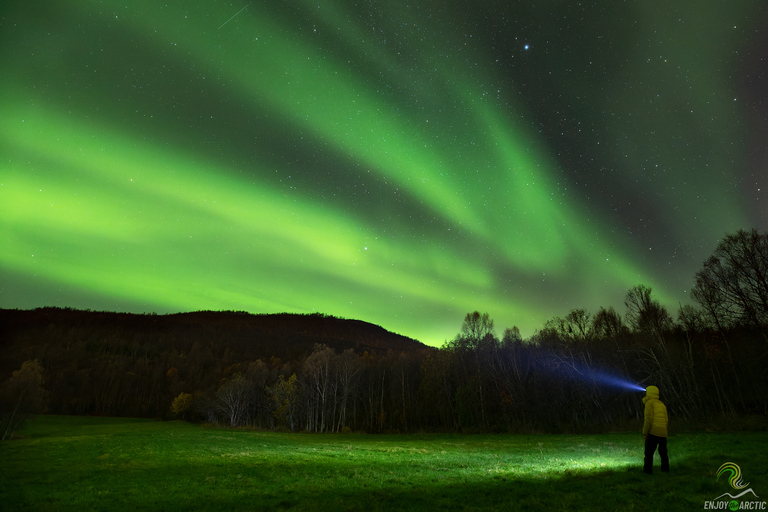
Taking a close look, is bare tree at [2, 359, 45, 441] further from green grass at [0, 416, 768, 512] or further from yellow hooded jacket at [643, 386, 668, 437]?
yellow hooded jacket at [643, 386, 668, 437]

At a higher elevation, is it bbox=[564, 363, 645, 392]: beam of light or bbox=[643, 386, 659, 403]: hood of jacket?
bbox=[643, 386, 659, 403]: hood of jacket

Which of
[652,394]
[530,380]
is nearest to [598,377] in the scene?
[530,380]

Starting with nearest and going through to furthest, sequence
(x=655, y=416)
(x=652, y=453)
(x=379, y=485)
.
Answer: (x=652, y=453) < (x=655, y=416) < (x=379, y=485)

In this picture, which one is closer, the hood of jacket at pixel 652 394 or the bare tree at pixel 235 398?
the hood of jacket at pixel 652 394

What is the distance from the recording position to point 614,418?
60.7m

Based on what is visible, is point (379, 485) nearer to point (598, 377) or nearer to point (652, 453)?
point (652, 453)

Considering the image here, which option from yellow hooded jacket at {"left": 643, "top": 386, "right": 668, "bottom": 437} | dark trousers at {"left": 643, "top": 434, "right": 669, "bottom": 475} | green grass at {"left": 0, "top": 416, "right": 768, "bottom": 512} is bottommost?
green grass at {"left": 0, "top": 416, "right": 768, "bottom": 512}

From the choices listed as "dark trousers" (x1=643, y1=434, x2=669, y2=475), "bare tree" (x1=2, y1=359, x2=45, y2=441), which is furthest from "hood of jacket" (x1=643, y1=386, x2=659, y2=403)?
"bare tree" (x1=2, y1=359, x2=45, y2=441)

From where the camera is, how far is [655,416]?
492 inches

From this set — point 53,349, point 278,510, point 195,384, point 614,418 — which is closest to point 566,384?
point 614,418

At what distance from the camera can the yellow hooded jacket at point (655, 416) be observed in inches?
484

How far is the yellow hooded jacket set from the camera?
40.3ft

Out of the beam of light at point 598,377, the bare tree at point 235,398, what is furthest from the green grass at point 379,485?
the bare tree at point 235,398

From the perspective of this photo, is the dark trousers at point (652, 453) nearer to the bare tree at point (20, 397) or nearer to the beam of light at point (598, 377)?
the beam of light at point (598, 377)
